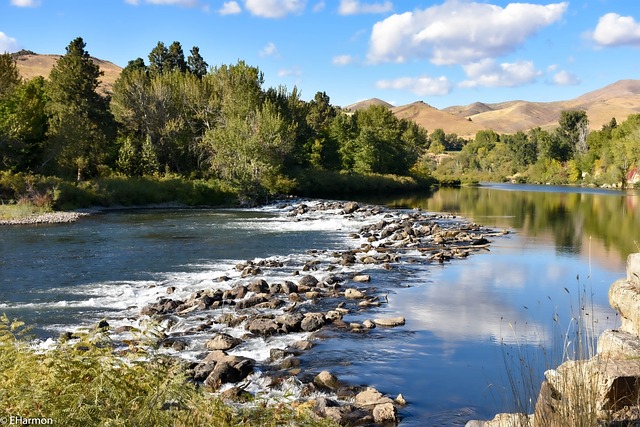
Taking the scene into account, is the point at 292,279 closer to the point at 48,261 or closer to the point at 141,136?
the point at 48,261

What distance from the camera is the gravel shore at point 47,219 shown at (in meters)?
32.8

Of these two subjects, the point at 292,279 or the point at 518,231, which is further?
the point at 518,231

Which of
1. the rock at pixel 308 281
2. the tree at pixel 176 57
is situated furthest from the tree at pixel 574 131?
the rock at pixel 308 281

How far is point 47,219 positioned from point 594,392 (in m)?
34.7

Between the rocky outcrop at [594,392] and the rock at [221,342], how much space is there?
6.18 m

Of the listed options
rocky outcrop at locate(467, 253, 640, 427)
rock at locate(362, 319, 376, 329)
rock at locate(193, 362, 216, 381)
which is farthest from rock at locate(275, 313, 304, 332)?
rocky outcrop at locate(467, 253, 640, 427)

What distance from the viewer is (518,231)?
3438cm

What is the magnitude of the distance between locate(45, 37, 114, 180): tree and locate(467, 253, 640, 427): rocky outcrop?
147ft

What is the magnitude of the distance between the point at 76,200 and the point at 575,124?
4697 inches

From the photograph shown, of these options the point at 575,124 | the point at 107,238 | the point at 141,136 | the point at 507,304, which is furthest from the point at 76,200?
the point at 575,124

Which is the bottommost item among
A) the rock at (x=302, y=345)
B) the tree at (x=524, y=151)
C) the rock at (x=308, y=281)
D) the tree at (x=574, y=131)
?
the rock at (x=302, y=345)

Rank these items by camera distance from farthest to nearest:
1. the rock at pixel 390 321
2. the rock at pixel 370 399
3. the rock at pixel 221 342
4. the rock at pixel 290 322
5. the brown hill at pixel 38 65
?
the brown hill at pixel 38 65 → the rock at pixel 390 321 → the rock at pixel 290 322 → the rock at pixel 221 342 → the rock at pixel 370 399

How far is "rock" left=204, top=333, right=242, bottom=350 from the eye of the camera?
38.9 feet

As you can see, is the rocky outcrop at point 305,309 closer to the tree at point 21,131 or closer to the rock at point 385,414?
the rock at point 385,414
